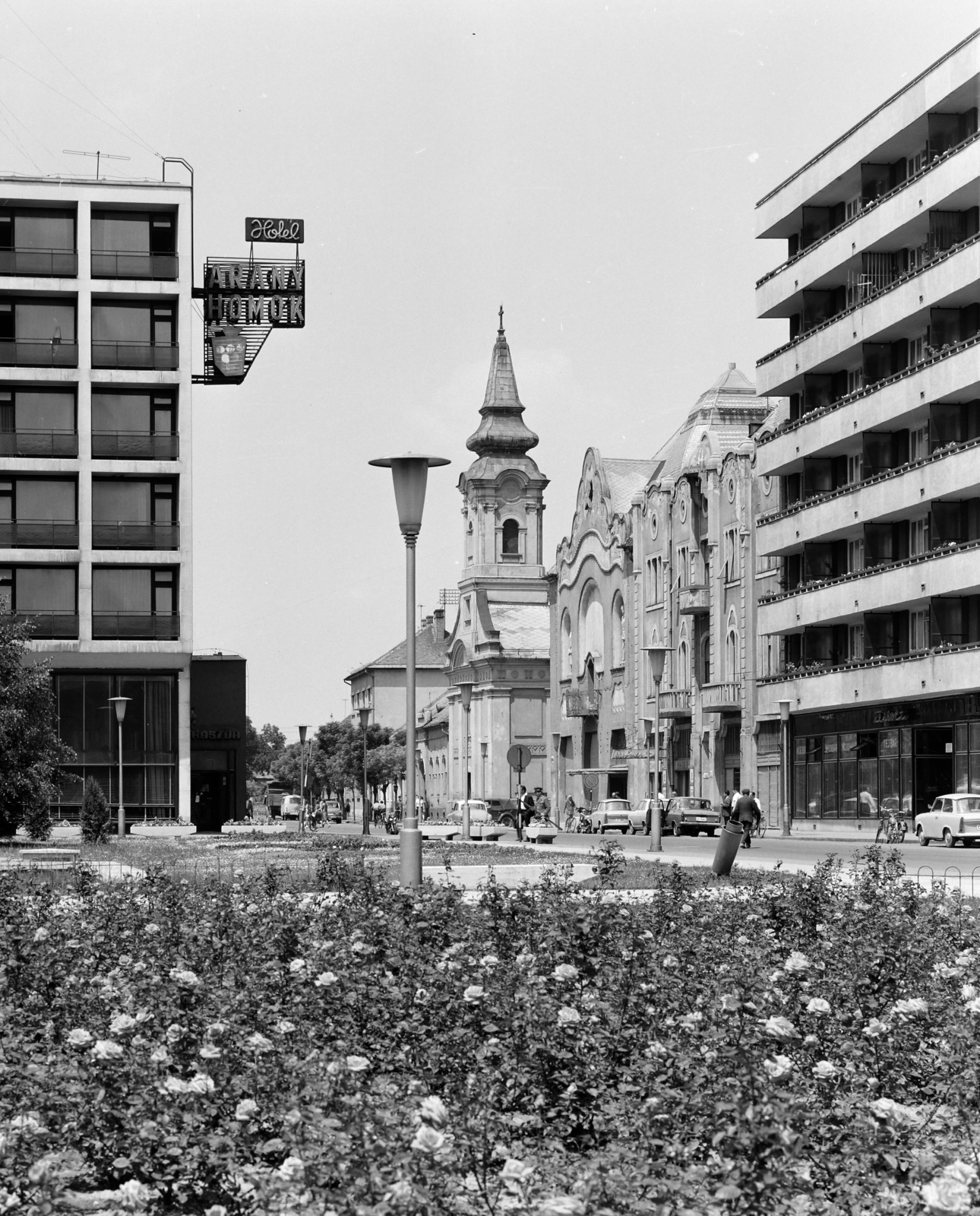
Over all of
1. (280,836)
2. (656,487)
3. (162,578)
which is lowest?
(280,836)

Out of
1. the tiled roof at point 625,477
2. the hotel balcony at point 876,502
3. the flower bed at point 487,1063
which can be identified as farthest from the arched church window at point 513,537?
the flower bed at point 487,1063

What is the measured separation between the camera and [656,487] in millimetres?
93625

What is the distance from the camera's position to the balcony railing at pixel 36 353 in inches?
2680

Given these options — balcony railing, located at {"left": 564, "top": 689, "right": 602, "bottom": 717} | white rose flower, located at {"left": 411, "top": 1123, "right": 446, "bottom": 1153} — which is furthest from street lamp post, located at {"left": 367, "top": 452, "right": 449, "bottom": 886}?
balcony railing, located at {"left": 564, "top": 689, "right": 602, "bottom": 717}

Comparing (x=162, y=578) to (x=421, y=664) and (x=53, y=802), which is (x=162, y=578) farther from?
(x=421, y=664)

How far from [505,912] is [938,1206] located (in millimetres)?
8941

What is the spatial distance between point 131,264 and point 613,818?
2818 centimetres

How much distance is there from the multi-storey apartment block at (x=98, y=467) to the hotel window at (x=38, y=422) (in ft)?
0.20

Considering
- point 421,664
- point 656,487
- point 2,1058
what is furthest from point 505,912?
point 421,664

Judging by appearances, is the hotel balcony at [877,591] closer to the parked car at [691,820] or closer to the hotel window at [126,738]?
the parked car at [691,820]

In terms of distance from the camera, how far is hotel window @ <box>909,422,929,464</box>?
60.5 meters

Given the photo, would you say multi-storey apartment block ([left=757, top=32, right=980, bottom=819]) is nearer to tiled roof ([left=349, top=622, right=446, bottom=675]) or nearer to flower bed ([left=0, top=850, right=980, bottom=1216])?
flower bed ([left=0, top=850, right=980, bottom=1216])

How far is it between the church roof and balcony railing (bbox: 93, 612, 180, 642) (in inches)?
3035

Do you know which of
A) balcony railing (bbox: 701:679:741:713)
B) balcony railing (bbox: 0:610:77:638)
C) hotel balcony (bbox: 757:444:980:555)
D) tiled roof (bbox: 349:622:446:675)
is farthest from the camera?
tiled roof (bbox: 349:622:446:675)
